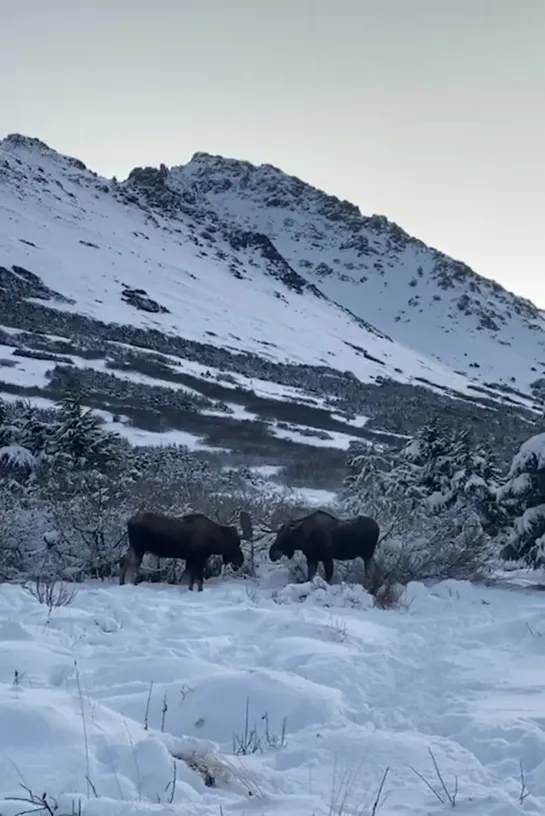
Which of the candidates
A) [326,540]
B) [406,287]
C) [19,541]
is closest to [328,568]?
[326,540]

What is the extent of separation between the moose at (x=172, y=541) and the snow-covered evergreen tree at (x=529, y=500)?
446 cm

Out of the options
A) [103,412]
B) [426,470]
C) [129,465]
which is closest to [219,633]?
[426,470]

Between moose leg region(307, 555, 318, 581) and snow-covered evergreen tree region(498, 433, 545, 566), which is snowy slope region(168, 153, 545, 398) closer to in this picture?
snow-covered evergreen tree region(498, 433, 545, 566)

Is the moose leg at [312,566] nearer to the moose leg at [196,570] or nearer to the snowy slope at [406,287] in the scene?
the moose leg at [196,570]

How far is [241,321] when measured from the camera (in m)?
89.3

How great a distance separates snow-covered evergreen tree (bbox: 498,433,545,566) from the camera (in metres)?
11.5

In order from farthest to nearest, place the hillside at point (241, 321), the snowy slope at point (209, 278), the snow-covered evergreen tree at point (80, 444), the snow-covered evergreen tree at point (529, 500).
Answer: the snowy slope at point (209, 278) < the hillside at point (241, 321) < the snow-covered evergreen tree at point (80, 444) < the snow-covered evergreen tree at point (529, 500)

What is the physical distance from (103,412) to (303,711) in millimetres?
34301

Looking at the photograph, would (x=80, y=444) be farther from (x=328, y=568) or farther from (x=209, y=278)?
(x=209, y=278)

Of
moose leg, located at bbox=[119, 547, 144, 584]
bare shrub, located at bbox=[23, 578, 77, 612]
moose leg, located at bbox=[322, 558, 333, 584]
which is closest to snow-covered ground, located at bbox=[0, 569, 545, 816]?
bare shrub, located at bbox=[23, 578, 77, 612]

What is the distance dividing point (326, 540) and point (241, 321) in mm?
79075

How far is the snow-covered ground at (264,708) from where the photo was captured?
141 inches

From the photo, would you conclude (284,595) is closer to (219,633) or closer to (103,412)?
(219,633)

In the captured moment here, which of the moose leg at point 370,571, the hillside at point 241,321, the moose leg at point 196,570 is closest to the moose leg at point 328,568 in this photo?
the moose leg at point 370,571
